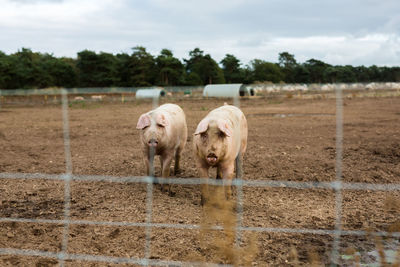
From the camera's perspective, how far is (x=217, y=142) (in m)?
4.21

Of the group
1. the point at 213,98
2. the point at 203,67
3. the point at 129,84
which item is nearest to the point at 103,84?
the point at 129,84

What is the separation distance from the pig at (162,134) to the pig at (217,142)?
1.99ft

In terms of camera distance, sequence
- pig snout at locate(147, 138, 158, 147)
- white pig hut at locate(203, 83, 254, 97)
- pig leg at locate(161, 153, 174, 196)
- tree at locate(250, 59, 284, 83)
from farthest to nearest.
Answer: tree at locate(250, 59, 284, 83) → white pig hut at locate(203, 83, 254, 97) → pig leg at locate(161, 153, 174, 196) → pig snout at locate(147, 138, 158, 147)

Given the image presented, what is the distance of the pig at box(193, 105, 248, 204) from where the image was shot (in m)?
4.18

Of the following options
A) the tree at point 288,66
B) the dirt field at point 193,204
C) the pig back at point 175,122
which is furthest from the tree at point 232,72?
the pig back at point 175,122

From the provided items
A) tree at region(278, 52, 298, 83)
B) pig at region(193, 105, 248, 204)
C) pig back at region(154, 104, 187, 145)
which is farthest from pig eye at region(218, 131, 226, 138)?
tree at region(278, 52, 298, 83)

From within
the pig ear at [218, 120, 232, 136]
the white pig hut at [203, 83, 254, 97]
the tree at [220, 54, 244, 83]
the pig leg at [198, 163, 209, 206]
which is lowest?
the pig leg at [198, 163, 209, 206]

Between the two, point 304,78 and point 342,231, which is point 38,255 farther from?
point 304,78

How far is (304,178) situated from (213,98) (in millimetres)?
23915

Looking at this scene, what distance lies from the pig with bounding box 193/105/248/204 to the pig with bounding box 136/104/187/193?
608 millimetres

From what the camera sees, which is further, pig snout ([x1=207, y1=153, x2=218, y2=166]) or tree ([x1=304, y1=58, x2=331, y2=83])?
tree ([x1=304, y1=58, x2=331, y2=83])

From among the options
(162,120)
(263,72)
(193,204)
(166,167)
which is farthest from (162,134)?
(263,72)

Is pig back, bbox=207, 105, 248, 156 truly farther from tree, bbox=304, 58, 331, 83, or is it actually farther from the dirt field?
tree, bbox=304, 58, 331, 83

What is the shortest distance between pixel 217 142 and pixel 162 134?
106cm
